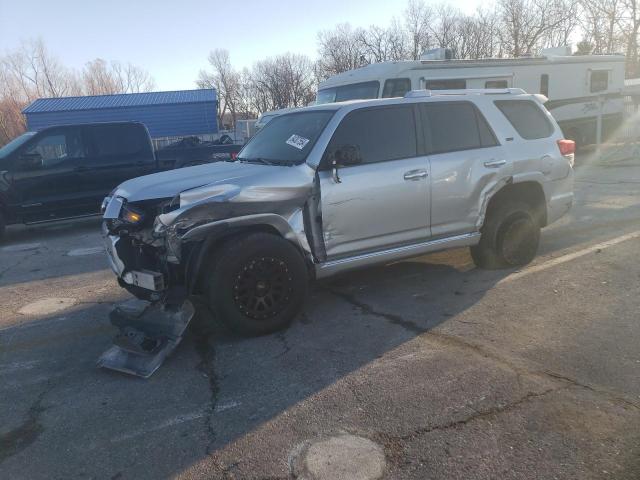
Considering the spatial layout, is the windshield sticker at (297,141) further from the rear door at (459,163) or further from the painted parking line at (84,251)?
the painted parking line at (84,251)

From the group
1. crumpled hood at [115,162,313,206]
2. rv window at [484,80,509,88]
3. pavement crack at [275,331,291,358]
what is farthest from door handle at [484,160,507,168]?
rv window at [484,80,509,88]

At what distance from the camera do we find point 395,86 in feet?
40.2

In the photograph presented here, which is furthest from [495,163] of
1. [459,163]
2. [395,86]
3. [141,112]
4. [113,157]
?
[141,112]

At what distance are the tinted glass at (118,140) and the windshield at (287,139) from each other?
17.9 ft

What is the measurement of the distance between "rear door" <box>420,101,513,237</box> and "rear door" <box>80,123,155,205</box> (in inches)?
273

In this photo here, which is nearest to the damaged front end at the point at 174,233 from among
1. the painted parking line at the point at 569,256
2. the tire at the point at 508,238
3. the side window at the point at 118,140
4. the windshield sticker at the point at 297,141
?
the windshield sticker at the point at 297,141

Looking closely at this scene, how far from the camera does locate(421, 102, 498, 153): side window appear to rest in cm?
514

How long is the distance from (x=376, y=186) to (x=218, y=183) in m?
1.44

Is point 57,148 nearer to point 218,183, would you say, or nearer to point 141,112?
point 218,183

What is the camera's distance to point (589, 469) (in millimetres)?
2545

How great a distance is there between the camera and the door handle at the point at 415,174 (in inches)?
190

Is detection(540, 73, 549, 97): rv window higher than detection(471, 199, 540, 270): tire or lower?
higher

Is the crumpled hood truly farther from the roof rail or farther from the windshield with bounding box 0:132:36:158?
the windshield with bounding box 0:132:36:158

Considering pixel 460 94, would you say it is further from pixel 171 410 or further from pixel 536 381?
pixel 171 410
